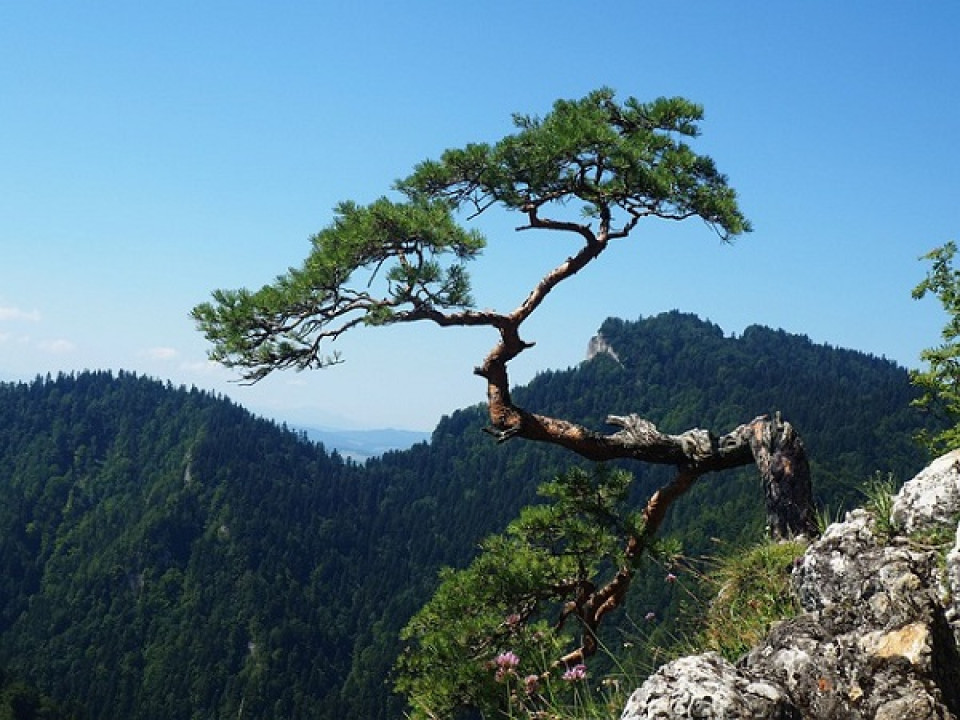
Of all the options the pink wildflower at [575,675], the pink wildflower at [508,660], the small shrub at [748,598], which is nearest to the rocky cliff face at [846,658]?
the small shrub at [748,598]

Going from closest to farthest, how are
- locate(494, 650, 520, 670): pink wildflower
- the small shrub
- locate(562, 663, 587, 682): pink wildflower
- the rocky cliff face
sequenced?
the rocky cliff face → locate(562, 663, 587, 682): pink wildflower → the small shrub → locate(494, 650, 520, 670): pink wildflower

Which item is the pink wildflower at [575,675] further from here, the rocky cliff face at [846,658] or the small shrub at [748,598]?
the rocky cliff face at [846,658]

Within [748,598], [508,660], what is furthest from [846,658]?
[508,660]

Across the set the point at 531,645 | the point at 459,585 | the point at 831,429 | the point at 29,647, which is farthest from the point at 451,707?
the point at 29,647

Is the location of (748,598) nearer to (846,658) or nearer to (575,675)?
(575,675)

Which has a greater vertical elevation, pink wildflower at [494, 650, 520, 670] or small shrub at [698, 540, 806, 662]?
small shrub at [698, 540, 806, 662]

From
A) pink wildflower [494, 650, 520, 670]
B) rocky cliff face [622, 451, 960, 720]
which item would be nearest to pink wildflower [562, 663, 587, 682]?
pink wildflower [494, 650, 520, 670]

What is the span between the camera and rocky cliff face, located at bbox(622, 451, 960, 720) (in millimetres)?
3703

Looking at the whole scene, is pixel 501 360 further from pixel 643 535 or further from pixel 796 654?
pixel 796 654

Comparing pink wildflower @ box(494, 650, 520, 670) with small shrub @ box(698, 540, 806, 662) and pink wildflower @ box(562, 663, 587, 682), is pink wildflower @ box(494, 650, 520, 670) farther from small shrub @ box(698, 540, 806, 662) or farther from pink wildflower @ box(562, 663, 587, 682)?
small shrub @ box(698, 540, 806, 662)

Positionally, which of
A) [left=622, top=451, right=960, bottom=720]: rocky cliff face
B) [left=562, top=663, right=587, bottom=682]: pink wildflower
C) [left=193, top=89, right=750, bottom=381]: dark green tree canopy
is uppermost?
[left=193, top=89, right=750, bottom=381]: dark green tree canopy

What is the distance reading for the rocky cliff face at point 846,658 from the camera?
370 cm

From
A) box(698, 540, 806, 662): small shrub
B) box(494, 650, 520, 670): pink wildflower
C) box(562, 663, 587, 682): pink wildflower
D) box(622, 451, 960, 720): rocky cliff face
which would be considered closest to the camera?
box(622, 451, 960, 720): rocky cliff face

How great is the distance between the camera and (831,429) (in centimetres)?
19112
